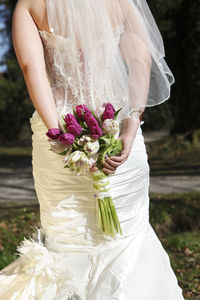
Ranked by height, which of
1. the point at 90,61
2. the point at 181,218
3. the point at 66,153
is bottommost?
the point at 181,218

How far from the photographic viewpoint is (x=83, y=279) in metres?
2.18

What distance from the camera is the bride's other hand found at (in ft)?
6.93

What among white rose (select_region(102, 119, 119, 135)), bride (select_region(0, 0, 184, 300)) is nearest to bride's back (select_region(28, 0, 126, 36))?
bride (select_region(0, 0, 184, 300))

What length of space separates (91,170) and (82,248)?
Answer: 1.52 feet

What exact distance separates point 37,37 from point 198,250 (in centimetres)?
304

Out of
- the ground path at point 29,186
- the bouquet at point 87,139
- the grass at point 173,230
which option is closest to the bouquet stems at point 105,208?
the bouquet at point 87,139

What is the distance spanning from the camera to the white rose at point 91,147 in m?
1.96

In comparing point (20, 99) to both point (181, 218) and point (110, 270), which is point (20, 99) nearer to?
point (181, 218)

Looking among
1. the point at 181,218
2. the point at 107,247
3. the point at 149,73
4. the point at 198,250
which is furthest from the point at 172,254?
the point at 149,73

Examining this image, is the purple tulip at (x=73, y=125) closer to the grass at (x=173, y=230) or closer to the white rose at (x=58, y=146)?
the white rose at (x=58, y=146)

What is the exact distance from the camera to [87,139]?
1.98 meters

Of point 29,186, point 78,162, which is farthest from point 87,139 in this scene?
point 29,186

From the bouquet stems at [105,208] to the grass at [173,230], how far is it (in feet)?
4.89

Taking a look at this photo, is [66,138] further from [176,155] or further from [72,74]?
[176,155]
